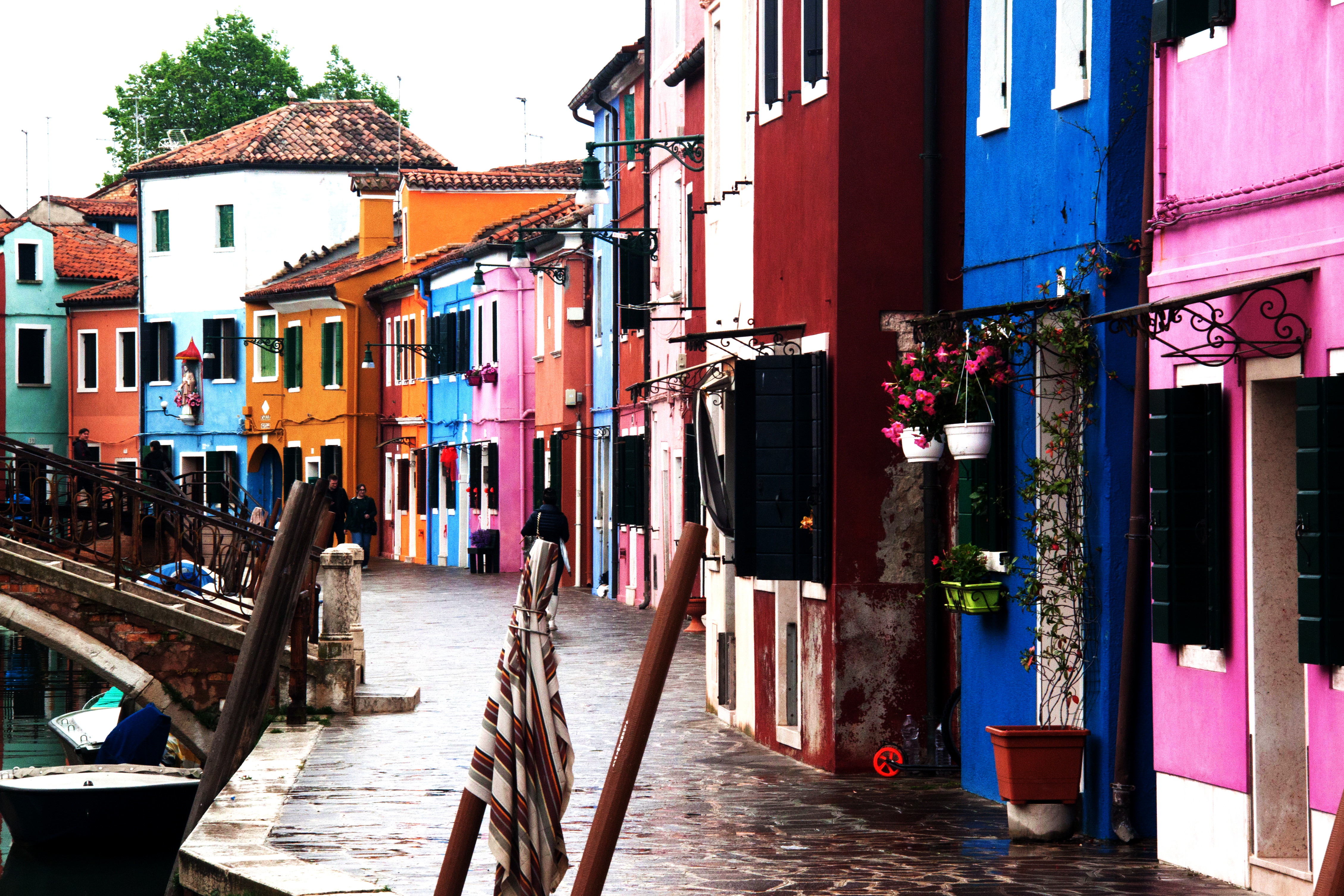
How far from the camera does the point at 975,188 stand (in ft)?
39.8

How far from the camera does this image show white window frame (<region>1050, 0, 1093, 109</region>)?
10.3 meters

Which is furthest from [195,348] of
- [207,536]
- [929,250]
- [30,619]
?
[929,250]

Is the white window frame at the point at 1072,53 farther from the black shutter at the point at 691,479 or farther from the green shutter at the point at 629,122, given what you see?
the green shutter at the point at 629,122

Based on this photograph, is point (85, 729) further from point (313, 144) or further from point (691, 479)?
point (313, 144)

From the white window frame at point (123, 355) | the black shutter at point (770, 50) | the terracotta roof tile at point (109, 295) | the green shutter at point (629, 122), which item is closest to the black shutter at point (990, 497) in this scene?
the black shutter at point (770, 50)

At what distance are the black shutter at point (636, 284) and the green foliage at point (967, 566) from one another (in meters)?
18.5

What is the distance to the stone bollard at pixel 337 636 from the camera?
16.4m

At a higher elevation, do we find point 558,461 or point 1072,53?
point 1072,53

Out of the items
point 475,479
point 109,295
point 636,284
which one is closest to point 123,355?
point 109,295

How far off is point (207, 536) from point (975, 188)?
21927 mm

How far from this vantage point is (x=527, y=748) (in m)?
6.64

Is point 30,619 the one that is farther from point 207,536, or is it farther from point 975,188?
point 207,536

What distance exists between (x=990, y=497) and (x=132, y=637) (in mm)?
9323

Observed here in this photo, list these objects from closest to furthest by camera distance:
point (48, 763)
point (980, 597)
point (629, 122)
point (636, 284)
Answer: point (980, 597) < point (48, 763) < point (636, 284) < point (629, 122)
